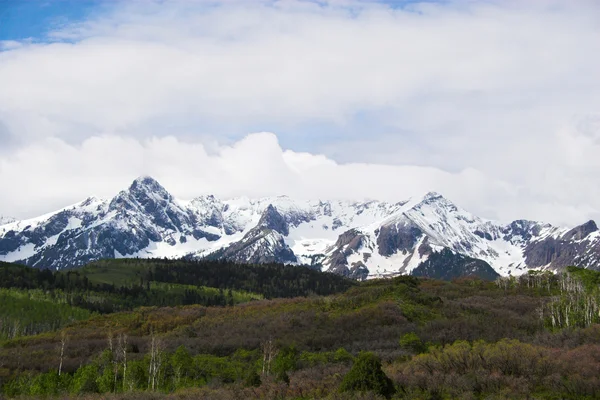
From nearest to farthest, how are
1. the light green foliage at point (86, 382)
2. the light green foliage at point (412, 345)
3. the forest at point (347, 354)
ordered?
the forest at point (347, 354), the light green foliage at point (86, 382), the light green foliage at point (412, 345)

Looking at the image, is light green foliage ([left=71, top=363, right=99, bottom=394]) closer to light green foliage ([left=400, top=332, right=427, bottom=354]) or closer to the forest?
the forest

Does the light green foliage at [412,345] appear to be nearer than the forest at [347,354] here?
No

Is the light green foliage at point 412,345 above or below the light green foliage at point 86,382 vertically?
above

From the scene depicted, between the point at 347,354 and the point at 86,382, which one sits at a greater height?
the point at 347,354

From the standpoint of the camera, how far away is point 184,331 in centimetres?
17825

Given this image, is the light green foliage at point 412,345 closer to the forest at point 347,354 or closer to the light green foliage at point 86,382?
the forest at point 347,354

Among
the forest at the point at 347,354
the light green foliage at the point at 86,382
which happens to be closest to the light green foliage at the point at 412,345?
the forest at the point at 347,354

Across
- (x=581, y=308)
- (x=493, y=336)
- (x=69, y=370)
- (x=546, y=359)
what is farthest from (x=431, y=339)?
(x=69, y=370)

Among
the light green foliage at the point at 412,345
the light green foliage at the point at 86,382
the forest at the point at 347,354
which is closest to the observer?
the forest at the point at 347,354

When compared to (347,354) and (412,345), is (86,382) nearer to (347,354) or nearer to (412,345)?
(347,354)

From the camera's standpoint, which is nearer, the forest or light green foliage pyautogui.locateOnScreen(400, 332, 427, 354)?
the forest

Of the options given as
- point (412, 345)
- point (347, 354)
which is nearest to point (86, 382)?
point (347, 354)

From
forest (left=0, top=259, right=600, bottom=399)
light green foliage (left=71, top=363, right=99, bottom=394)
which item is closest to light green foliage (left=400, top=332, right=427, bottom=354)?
forest (left=0, top=259, right=600, bottom=399)

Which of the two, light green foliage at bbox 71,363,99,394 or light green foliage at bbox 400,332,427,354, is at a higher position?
light green foliage at bbox 400,332,427,354
